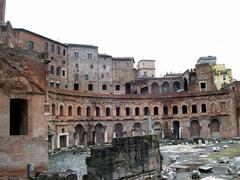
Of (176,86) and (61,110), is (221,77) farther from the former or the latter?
(61,110)

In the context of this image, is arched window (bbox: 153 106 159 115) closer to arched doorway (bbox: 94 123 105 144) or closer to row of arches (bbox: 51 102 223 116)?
row of arches (bbox: 51 102 223 116)

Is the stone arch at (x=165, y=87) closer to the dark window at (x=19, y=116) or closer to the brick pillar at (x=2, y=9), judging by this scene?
the brick pillar at (x=2, y=9)

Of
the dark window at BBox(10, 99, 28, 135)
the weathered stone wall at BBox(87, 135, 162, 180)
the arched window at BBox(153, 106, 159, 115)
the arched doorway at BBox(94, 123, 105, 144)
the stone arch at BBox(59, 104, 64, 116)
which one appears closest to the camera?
the weathered stone wall at BBox(87, 135, 162, 180)

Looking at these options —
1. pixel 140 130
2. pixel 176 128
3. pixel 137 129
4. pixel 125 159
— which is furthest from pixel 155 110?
pixel 125 159

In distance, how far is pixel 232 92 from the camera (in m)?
46.5

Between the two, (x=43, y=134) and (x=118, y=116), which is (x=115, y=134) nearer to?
(x=118, y=116)

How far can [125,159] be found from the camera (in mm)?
13680

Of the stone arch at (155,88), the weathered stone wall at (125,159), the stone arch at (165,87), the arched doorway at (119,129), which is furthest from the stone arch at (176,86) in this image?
the weathered stone wall at (125,159)

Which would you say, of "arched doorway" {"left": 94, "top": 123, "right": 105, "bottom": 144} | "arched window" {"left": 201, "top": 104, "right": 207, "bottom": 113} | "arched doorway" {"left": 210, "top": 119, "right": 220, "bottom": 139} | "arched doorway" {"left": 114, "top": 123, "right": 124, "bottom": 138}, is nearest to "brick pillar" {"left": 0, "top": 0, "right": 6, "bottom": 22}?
"arched doorway" {"left": 94, "top": 123, "right": 105, "bottom": 144}

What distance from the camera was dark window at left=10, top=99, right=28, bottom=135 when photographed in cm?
1602

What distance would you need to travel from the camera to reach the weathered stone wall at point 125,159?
1252 centimetres

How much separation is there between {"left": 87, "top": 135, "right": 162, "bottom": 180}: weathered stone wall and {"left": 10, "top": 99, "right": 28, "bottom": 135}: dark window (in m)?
5.15

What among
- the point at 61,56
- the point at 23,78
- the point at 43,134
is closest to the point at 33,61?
the point at 23,78

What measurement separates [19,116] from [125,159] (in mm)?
6770
